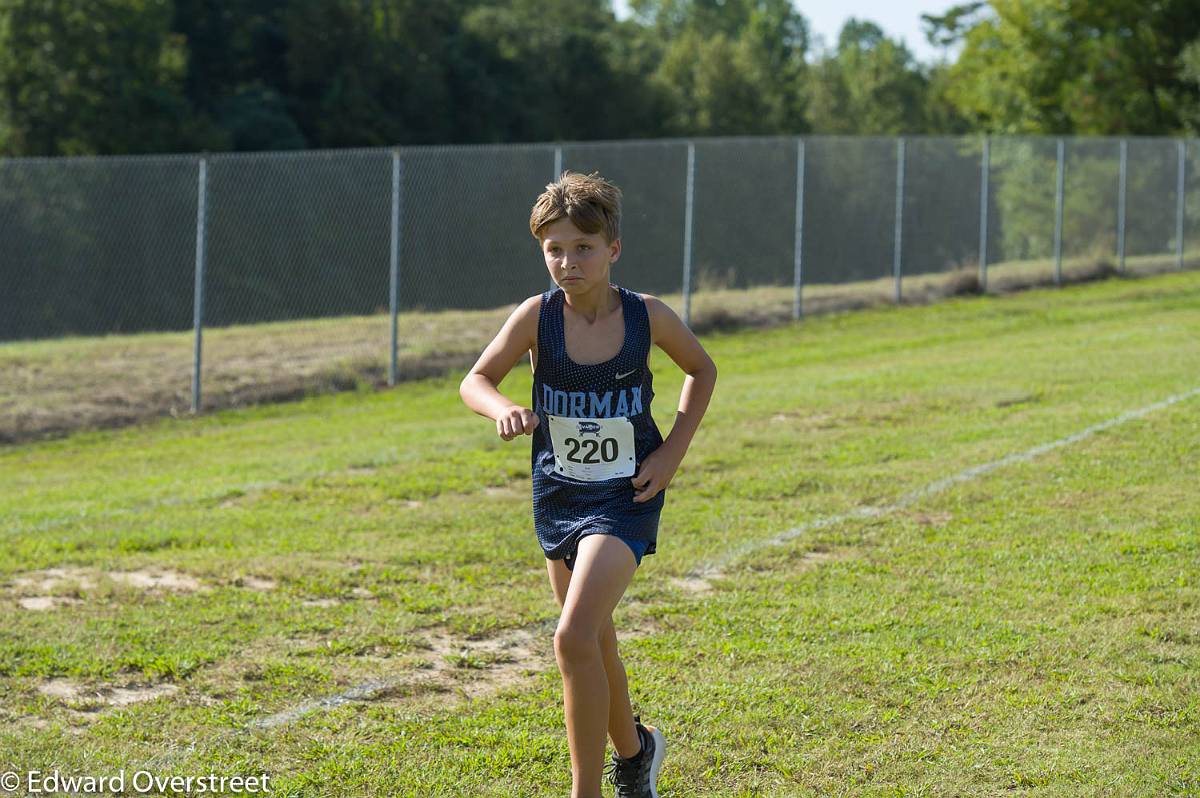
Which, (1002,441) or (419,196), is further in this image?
(419,196)

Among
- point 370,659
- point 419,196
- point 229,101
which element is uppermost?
point 229,101

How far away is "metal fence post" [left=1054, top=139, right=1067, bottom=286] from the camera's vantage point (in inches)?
899

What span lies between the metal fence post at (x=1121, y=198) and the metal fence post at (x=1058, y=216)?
1.41 meters

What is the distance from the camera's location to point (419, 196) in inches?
864

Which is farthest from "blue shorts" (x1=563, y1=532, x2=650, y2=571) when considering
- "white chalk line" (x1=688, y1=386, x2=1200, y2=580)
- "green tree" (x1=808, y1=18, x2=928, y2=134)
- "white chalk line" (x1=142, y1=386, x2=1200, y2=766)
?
"green tree" (x1=808, y1=18, x2=928, y2=134)

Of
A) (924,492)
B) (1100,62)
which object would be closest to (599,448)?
(924,492)

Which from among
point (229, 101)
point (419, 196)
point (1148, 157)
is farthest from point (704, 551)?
point (229, 101)

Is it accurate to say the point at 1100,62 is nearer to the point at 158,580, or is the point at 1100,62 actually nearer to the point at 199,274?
the point at 199,274

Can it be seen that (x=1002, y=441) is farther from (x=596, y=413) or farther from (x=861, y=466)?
(x=596, y=413)

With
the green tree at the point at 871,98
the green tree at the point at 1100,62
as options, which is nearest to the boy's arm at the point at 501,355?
the green tree at the point at 1100,62

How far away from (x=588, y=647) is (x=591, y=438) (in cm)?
55

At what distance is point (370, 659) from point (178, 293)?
21.0 meters

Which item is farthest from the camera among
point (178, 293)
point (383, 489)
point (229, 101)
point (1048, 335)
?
point (229, 101)

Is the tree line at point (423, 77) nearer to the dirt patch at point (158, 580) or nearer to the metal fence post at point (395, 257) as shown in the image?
the metal fence post at point (395, 257)
